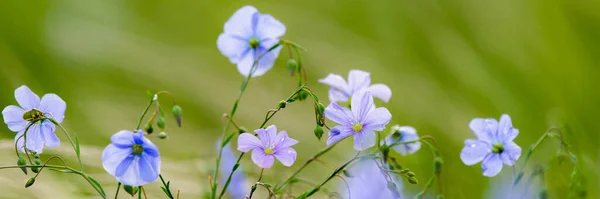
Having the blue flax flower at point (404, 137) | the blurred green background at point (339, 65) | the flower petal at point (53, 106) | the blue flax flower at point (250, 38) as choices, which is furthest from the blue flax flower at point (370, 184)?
the blurred green background at point (339, 65)

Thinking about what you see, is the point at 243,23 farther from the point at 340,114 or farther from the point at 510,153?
the point at 510,153

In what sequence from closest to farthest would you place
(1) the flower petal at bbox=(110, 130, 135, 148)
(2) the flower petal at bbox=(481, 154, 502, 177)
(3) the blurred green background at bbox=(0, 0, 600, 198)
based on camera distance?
(1) the flower petal at bbox=(110, 130, 135, 148) → (2) the flower petal at bbox=(481, 154, 502, 177) → (3) the blurred green background at bbox=(0, 0, 600, 198)

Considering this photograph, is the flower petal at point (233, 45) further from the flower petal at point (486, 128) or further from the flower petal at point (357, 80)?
the flower petal at point (486, 128)

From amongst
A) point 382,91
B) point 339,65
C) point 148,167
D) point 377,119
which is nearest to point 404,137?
point 382,91

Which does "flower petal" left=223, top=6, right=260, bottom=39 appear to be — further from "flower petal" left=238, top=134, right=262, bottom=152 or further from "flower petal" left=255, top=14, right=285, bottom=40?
"flower petal" left=238, top=134, right=262, bottom=152

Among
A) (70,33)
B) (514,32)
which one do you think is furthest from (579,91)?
(70,33)

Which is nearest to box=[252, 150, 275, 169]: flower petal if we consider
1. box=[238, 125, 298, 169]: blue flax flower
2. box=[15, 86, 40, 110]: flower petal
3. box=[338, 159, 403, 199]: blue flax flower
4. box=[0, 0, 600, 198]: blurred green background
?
box=[238, 125, 298, 169]: blue flax flower
